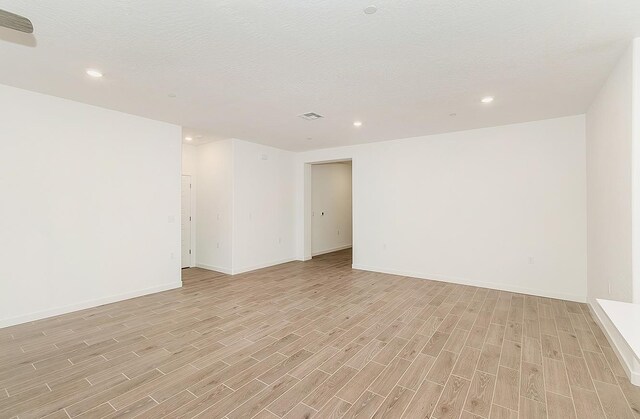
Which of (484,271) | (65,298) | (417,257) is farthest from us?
(417,257)

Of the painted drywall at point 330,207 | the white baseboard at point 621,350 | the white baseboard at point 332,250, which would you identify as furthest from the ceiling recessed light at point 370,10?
Answer: the white baseboard at point 332,250

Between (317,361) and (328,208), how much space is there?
243 inches

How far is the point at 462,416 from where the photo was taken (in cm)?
→ 187

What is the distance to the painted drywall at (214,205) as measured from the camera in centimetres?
579

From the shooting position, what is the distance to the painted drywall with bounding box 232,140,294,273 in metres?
5.84

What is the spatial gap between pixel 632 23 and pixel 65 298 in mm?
6466

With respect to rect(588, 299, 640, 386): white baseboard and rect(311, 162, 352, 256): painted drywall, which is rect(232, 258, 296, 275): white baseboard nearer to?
rect(311, 162, 352, 256): painted drywall

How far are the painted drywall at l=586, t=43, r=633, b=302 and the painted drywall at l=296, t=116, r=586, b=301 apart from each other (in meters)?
0.35

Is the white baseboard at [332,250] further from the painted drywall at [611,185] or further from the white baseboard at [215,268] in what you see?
the painted drywall at [611,185]

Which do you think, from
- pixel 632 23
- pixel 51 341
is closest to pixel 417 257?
pixel 632 23

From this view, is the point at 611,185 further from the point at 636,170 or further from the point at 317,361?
the point at 317,361

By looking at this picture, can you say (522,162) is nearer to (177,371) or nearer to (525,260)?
(525,260)

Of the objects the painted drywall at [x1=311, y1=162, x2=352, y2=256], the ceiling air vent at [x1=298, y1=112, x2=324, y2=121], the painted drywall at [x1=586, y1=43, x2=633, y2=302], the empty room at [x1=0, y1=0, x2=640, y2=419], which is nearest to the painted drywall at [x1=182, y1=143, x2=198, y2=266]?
the empty room at [x1=0, y1=0, x2=640, y2=419]

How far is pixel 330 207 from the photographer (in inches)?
339
